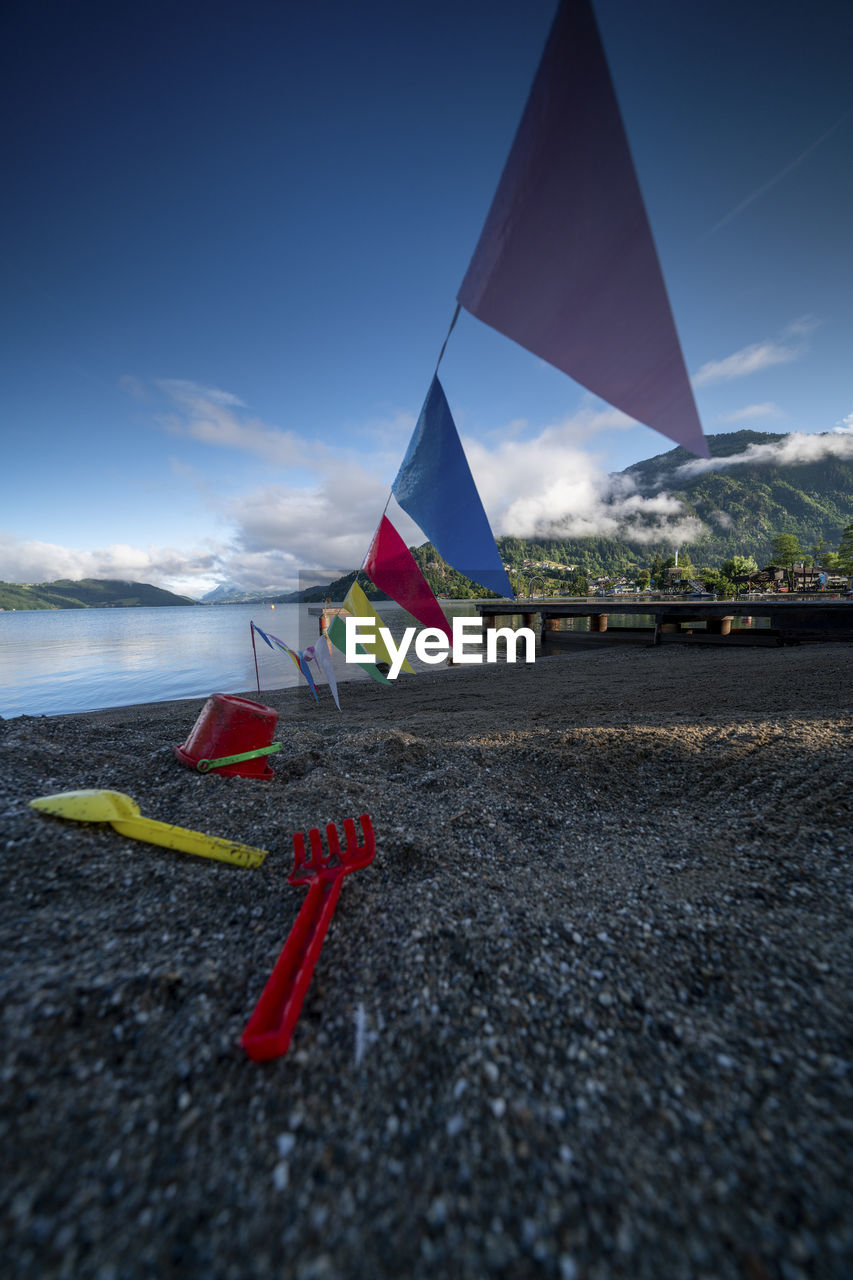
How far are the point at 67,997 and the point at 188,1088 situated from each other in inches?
25.7

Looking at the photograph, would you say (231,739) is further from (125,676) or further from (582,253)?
(125,676)

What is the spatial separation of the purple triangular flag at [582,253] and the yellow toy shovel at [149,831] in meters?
3.91

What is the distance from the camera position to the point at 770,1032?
1640 mm

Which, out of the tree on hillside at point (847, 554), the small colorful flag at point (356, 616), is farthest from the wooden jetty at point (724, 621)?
the tree on hillside at point (847, 554)

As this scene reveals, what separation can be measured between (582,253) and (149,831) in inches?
184

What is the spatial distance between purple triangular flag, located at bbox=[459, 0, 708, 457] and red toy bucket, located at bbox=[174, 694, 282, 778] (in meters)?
4.09

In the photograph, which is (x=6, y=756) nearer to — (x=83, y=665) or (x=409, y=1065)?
(x=409, y=1065)

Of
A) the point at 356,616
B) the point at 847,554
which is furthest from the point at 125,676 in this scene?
the point at 847,554

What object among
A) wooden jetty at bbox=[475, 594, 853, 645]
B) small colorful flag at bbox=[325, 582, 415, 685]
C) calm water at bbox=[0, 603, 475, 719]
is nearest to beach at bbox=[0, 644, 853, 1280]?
small colorful flag at bbox=[325, 582, 415, 685]

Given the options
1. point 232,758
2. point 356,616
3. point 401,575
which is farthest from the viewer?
point 356,616

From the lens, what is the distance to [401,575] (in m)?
6.74

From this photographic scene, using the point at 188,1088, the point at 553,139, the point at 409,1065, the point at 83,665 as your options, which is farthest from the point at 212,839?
the point at 83,665

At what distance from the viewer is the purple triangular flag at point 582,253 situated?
2.39m

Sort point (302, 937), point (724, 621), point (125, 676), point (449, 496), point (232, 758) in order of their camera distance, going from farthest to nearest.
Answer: point (724, 621)
point (125, 676)
point (449, 496)
point (232, 758)
point (302, 937)
